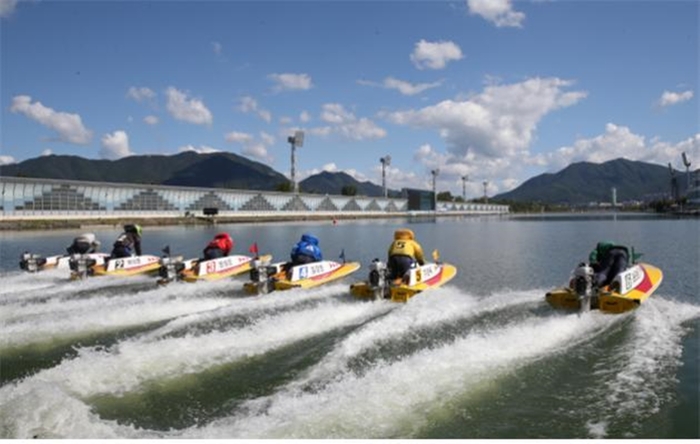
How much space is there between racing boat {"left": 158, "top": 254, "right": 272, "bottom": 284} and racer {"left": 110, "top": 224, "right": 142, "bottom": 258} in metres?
3.04

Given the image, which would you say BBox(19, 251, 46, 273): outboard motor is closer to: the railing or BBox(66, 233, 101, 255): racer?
BBox(66, 233, 101, 255): racer

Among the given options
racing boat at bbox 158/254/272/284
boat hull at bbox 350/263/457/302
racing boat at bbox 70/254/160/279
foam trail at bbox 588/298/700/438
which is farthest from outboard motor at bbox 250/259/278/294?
foam trail at bbox 588/298/700/438

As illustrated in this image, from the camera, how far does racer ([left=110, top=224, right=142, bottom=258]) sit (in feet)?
64.4

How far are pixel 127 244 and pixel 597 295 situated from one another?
56.5 ft

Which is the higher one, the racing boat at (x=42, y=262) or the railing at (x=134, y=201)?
the railing at (x=134, y=201)

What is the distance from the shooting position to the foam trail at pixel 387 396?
5957mm

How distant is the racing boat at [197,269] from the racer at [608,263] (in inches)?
416

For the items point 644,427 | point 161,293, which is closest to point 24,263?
point 161,293

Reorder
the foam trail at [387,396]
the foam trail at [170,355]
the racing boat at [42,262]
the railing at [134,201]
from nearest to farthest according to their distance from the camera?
the foam trail at [387,396] < the foam trail at [170,355] < the racing boat at [42,262] < the railing at [134,201]

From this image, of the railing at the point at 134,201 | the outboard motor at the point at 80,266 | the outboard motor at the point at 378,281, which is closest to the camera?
the outboard motor at the point at 378,281

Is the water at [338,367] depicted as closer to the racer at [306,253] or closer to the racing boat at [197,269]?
the racing boat at [197,269]

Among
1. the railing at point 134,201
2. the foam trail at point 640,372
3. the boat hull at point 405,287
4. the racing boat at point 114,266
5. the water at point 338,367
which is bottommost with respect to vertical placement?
the foam trail at point 640,372

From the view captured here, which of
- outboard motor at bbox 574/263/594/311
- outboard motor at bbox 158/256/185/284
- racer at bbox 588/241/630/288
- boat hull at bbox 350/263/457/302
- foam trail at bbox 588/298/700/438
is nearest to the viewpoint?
foam trail at bbox 588/298/700/438

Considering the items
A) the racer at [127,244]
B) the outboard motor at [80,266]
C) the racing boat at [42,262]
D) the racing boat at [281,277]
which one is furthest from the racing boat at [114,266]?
the racing boat at [281,277]
